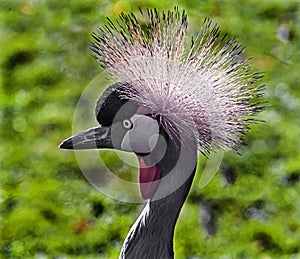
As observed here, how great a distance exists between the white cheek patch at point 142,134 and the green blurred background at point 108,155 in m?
0.78

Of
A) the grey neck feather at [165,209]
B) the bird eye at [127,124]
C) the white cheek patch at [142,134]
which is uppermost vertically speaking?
the bird eye at [127,124]

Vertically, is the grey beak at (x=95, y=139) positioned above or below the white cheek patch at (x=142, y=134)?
above

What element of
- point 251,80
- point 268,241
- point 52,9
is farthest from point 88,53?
point 251,80

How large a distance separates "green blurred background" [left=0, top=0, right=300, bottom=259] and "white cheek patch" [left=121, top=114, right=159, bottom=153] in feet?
2.55

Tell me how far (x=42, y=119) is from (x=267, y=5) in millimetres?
964

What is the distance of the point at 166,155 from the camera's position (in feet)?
4.56

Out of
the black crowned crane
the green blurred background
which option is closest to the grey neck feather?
the black crowned crane

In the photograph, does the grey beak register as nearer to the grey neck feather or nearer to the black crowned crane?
the black crowned crane

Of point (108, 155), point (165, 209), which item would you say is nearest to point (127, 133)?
point (165, 209)

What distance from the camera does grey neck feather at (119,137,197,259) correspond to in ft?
4.57

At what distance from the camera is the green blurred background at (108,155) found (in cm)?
217

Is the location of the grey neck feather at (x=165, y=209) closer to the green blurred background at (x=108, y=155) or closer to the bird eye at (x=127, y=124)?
the bird eye at (x=127, y=124)

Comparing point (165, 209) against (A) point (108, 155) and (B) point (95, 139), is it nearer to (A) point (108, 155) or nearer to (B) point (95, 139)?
(B) point (95, 139)

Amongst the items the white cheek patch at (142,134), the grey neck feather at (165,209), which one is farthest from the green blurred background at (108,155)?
the white cheek patch at (142,134)
